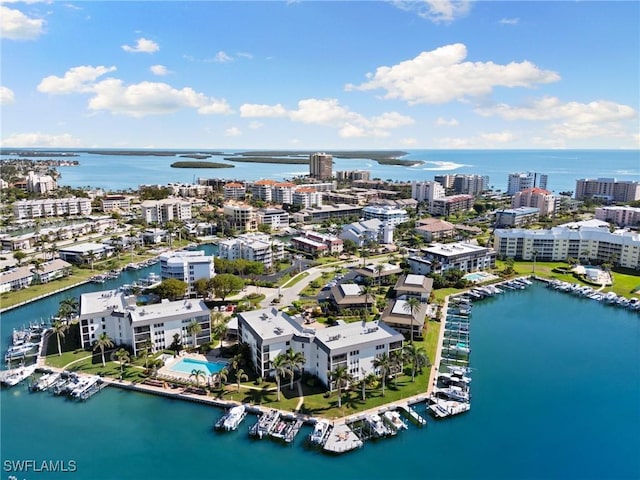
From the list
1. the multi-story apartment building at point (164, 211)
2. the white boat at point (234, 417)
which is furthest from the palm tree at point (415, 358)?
the multi-story apartment building at point (164, 211)

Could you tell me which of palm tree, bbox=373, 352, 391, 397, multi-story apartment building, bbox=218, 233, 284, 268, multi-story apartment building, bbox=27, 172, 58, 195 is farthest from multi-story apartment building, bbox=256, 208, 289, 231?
multi-story apartment building, bbox=27, 172, 58, 195

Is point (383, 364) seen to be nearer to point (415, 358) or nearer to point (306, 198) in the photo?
point (415, 358)

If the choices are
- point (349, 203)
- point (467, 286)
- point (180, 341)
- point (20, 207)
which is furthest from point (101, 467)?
point (349, 203)

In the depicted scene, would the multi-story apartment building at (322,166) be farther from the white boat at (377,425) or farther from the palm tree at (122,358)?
the white boat at (377,425)

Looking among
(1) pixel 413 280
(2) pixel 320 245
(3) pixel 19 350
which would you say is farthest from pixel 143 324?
(2) pixel 320 245

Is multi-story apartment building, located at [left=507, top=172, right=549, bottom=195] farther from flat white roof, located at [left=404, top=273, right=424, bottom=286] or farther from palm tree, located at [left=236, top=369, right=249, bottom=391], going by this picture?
palm tree, located at [left=236, top=369, right=249, bottom=391]

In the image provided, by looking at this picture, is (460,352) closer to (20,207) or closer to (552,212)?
(552,212)
